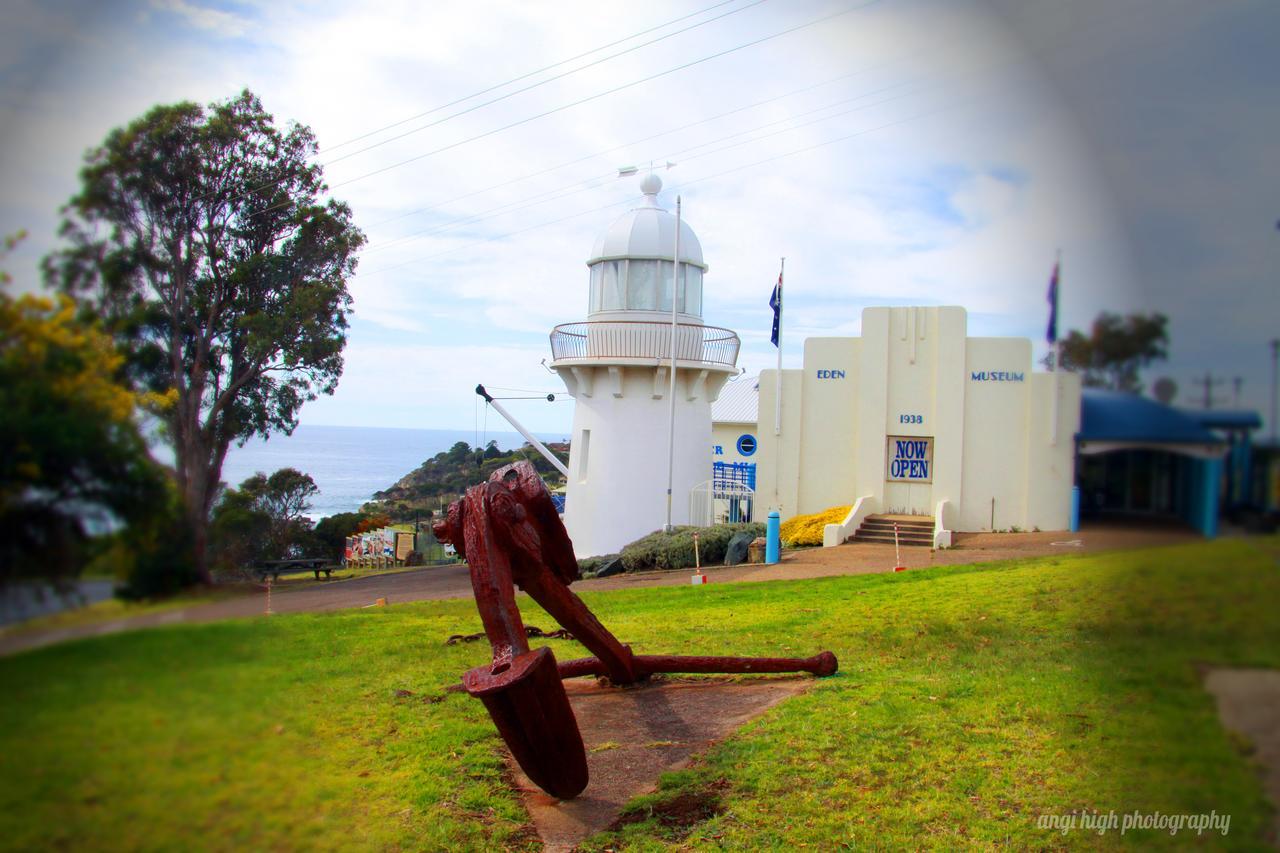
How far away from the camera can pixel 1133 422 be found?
3.92 ft

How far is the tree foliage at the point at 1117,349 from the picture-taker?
118 centimetres

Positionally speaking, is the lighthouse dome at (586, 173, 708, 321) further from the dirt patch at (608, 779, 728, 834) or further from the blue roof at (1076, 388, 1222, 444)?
the blue roof at (1076, 388, 1222, 444)

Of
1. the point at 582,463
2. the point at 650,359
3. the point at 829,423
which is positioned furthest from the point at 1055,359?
the point at 829,423

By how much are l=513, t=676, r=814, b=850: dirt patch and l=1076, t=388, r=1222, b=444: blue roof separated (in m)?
3.08

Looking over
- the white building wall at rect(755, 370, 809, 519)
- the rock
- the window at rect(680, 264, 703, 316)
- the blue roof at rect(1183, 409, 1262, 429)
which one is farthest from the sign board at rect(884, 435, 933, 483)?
the blue roof at rect(1183, 409, 1262, 429)

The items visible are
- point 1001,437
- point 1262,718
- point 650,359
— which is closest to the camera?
point 1262,718

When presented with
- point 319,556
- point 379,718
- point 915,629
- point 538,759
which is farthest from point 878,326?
point 319,556

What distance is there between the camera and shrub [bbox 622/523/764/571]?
14.5 m

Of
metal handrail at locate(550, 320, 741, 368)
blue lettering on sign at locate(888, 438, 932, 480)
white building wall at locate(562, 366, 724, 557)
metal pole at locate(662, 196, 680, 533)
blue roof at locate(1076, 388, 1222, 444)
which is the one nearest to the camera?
blue roof at locate(1076, 388, 1222, 444)

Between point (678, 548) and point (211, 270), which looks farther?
point (678, 548)

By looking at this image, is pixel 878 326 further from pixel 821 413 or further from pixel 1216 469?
pixel 1216 469

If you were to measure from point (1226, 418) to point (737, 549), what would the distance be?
14.8 metres

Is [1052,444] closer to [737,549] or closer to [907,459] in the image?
[907,459]

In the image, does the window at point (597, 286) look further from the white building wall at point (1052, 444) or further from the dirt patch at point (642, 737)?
Result: the white building wall at point (1052, 444)
